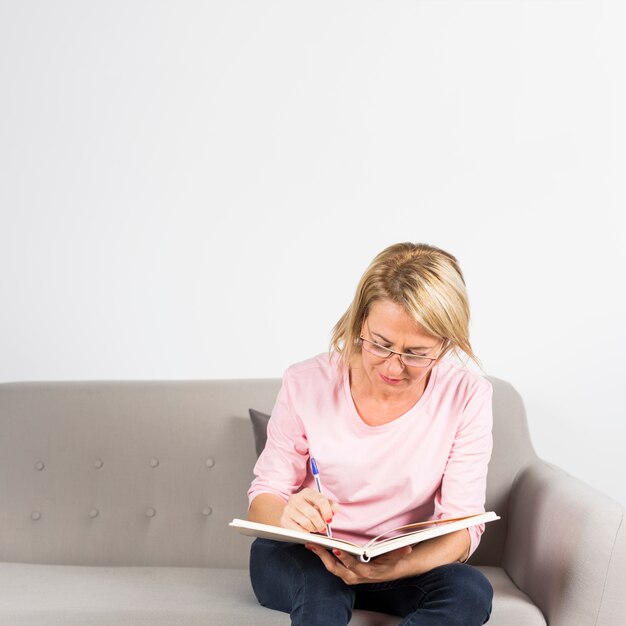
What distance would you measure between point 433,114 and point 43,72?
1.21m

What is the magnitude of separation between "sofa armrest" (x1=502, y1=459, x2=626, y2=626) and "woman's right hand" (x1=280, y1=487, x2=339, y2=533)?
568 millimetres

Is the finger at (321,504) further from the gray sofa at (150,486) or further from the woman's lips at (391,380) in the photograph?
the gray sofa at (150,486)

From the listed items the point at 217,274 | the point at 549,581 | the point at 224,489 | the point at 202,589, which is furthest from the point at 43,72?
the point at 549,581

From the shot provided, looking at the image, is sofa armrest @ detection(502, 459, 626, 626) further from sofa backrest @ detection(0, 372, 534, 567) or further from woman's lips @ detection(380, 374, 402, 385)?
woman's lips @ detection(380, 374, 402, 385)

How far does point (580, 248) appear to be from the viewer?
9.05 ft

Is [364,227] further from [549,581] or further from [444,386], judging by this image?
[549,581]

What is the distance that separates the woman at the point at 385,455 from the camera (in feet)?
5.39

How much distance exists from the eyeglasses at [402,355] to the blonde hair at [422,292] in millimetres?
46

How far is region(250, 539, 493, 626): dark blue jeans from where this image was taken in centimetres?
160

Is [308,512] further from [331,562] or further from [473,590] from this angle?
[473,590]

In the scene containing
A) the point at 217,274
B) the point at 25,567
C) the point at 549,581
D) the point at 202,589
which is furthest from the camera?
the point at 217,274

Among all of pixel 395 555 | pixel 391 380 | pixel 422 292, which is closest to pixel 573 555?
pixel 395 555

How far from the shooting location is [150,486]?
2355 millimetres

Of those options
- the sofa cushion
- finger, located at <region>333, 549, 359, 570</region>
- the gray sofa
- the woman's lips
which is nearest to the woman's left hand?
finger, located at <region>333, 549, 359, 570</region>
